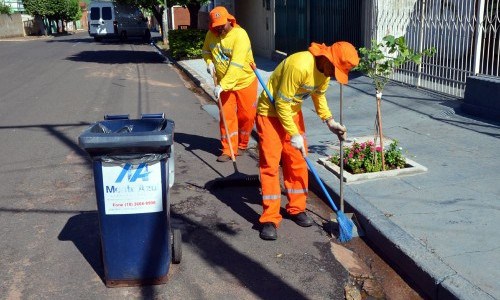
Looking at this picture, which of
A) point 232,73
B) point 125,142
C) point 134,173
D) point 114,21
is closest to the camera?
point 125,142

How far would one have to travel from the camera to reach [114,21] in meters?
36.7

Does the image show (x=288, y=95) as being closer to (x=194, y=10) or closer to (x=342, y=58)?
(x=342, y=58)

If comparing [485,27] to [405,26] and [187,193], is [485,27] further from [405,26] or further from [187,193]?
[187,193]

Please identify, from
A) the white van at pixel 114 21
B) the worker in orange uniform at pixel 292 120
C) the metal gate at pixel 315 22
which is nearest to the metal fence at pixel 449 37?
the metal gate at pixel 315 22

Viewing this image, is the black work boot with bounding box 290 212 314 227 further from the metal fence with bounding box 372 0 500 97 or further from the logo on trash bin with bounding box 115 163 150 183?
the metal fence with bounding box 372 0 500 97

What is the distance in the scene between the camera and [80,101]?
11.8m

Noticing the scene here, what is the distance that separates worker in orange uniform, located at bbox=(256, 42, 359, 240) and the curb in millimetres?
512

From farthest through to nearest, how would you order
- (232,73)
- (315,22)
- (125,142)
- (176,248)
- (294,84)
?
(315,22), (232,73), (294,84), (176,248), (125,142)

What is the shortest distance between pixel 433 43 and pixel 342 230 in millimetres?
6239

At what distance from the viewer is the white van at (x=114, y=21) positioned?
36469mm

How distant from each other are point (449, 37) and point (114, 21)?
30829 mm

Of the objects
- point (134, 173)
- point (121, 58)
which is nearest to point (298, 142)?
point (134, 173)

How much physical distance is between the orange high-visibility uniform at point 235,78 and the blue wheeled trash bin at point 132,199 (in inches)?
104

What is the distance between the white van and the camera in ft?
120
